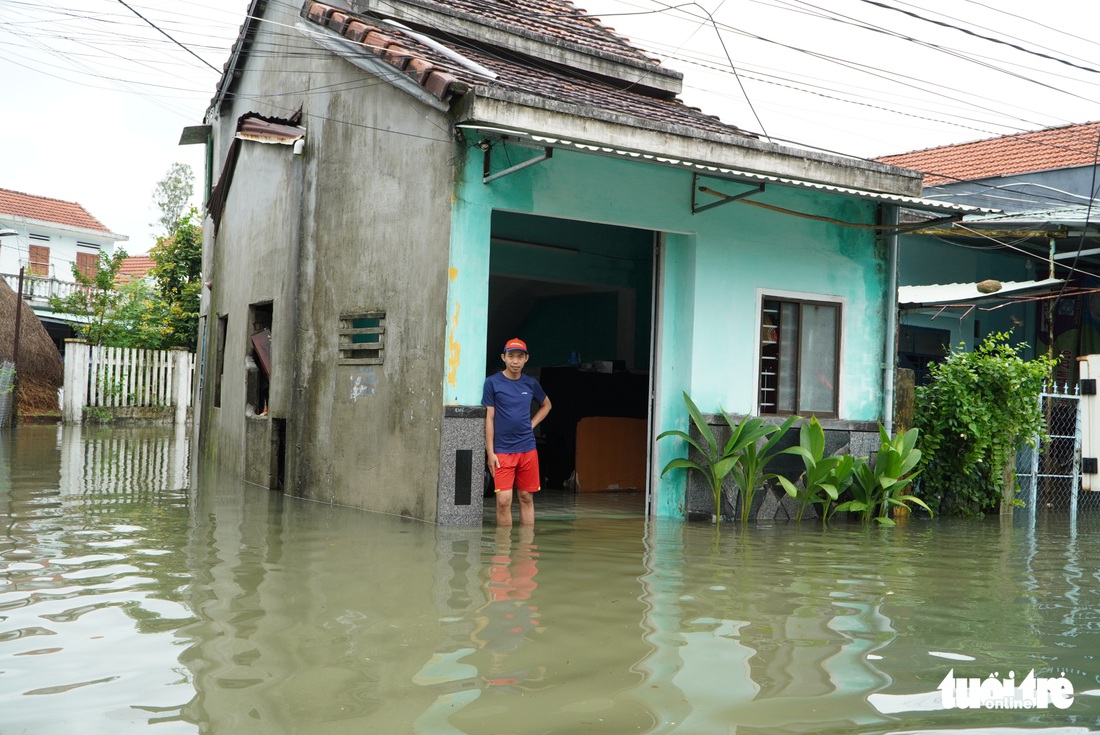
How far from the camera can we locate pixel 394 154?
384 inches

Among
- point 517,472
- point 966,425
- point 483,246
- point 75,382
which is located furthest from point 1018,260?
point 75,382

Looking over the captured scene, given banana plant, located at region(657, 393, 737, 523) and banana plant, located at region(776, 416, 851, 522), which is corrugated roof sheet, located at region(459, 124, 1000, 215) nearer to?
banana plant, located at region(657, 393, 737, 523)

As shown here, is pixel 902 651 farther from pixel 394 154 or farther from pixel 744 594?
pixel 394 154

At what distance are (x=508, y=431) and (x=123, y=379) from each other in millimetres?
17945

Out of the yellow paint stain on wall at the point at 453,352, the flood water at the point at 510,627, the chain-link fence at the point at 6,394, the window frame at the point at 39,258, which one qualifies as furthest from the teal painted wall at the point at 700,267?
the window frame at the point at 39,258

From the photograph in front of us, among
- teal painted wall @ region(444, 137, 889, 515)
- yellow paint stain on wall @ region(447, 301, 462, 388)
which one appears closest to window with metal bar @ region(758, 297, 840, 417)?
teal painted wall @ region(444, 137, 889, 515)

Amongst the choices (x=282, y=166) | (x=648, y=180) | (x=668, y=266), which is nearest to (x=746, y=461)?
(x=668, y=266)

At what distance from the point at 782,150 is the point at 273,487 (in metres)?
6.91

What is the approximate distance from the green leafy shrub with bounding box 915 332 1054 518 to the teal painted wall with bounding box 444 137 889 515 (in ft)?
3.13

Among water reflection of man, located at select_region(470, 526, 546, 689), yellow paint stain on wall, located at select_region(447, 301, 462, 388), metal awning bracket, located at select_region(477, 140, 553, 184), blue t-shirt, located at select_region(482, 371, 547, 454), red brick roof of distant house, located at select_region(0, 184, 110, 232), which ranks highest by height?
red brick roof of distant house, located at select_region(0, 184, 110, 232)

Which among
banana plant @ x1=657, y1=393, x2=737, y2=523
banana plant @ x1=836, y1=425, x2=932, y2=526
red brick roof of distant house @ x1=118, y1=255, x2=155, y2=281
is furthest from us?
red brick roof of distant house @ x1=118, y1=255, x2=155, y2=281

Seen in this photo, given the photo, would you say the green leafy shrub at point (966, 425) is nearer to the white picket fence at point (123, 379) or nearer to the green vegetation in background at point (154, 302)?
the white picket fence at point (123, 379)

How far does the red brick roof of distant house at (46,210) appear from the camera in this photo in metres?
38.5

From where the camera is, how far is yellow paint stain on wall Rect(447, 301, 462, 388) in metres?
8.80
